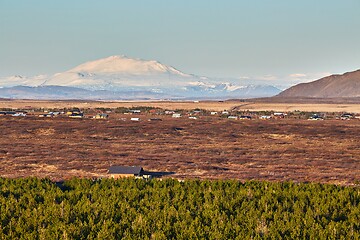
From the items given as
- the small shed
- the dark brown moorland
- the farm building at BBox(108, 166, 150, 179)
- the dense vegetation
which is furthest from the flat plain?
the dense vegetation

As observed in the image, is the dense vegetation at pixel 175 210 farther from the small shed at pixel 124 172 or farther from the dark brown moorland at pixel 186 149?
the dark brown moorland at pixel 186 149

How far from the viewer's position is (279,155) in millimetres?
88438

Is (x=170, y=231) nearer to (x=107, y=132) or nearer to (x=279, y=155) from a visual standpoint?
(x=279, y=155)

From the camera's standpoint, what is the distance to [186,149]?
94.9 meters

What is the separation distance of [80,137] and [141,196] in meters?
80.7

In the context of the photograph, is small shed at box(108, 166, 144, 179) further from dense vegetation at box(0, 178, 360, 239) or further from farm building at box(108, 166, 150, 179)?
dense vegetation at box(0, 178, 360, 239)

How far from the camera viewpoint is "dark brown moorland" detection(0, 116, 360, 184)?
69188mm

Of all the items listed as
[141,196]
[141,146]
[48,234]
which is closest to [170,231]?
[48,234]

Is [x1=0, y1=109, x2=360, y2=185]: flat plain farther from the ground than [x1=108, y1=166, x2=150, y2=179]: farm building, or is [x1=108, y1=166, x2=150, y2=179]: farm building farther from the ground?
[x1=108, y1=166, x2=150, y2=179]: farm building

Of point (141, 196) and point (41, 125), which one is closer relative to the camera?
point (141, 196)

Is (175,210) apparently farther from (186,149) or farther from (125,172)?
(186,149)

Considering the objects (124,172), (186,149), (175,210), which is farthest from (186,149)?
(175,210)

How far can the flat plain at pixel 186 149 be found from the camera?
226 feet

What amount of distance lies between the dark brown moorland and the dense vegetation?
77.7 feet
